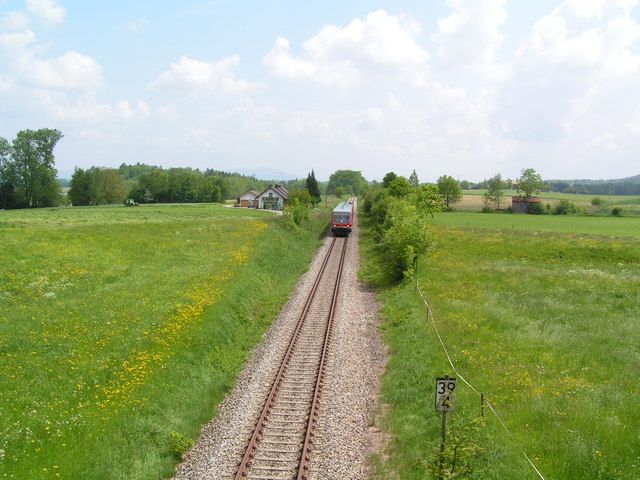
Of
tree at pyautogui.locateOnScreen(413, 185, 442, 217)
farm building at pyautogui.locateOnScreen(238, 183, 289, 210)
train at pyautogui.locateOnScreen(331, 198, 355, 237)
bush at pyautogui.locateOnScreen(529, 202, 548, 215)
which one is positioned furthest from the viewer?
farm building at pyautogui.locateOnScreen(238, 183, 289, 210)

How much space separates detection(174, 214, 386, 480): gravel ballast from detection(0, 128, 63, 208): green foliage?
95.6 metres

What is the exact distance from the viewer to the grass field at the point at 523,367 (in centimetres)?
1190

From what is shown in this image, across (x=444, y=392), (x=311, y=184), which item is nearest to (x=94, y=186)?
(x=311, y=184)

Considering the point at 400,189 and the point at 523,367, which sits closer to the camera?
the point at 523,367

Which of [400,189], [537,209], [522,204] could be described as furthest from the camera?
[522,204]

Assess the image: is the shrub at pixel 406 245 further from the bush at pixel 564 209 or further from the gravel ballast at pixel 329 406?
the bush at pixel 564 209

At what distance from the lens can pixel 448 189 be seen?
381 ft

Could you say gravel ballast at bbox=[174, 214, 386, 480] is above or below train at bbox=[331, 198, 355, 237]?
below

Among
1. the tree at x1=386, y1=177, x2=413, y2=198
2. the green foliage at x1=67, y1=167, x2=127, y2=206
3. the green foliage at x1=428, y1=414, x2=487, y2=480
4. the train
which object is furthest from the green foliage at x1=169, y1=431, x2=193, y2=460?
the green foliage at x1=67, y1=167, x2=127, y2=206

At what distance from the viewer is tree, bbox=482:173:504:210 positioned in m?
113

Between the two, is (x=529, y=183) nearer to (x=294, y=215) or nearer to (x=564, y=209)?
(x=564, y=209)

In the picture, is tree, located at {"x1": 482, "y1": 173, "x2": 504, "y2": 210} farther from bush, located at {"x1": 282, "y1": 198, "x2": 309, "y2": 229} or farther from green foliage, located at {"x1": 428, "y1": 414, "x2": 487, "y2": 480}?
green foliage, located at {"x1": 428, "y1": 414, "x2": 487, "y2": 480}

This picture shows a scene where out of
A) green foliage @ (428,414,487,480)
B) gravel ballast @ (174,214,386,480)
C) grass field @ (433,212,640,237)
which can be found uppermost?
grass field @ (433,212,640,237)

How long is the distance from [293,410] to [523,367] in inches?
318
